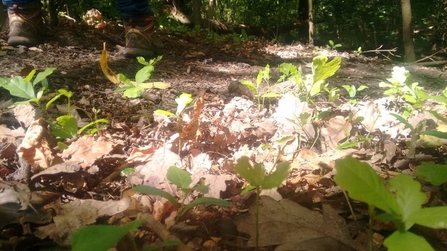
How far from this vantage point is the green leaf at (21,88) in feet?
5.23

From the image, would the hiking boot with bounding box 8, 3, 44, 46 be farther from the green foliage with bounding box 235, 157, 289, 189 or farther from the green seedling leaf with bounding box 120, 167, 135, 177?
the green foliage with bounding box 235, 157, 289, 189

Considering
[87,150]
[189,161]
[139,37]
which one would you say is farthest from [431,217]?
[139,37]

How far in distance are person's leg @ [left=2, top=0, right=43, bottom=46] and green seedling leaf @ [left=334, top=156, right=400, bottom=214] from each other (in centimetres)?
292

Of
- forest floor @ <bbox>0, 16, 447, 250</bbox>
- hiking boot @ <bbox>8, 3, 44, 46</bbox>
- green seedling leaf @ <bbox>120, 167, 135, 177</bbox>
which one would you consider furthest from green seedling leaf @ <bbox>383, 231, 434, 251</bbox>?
hiking boot @ <bbox>8, 3, 44, 46</bbox>

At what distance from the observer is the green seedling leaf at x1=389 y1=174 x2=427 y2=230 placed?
0.76m

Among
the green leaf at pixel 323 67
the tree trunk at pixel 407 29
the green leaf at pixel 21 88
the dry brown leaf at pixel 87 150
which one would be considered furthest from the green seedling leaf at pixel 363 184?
the tree trunk at pixel 407 29

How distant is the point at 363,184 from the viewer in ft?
2.45

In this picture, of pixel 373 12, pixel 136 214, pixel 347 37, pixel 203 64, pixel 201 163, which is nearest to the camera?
pixel 136 214

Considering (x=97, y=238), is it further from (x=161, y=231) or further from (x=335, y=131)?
(x=335, y=131)

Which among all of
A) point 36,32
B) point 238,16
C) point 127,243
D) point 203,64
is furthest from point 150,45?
point 238,16

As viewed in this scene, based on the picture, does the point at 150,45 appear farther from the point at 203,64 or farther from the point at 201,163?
the point at 201,163

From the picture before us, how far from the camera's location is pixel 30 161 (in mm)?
1291

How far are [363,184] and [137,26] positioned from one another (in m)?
2.64

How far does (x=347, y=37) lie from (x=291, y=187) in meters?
8.99
